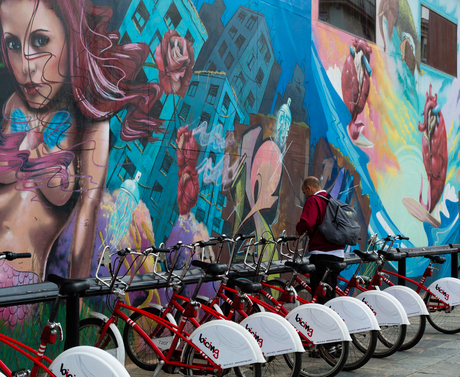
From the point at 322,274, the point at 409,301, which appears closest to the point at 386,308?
the point at 409,301

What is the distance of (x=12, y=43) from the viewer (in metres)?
5.22

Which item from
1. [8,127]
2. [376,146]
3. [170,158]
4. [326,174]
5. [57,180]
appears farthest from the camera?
[376,146]

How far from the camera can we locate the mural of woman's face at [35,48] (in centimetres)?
521

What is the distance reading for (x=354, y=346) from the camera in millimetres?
5480

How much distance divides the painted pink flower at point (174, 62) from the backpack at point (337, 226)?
86.7 inches

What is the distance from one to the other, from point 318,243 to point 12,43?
3.50 m

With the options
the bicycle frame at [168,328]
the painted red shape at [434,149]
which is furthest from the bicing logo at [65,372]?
the painted red shape at [434,149]

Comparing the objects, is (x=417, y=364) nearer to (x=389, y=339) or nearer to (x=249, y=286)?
(x=389, y=339)

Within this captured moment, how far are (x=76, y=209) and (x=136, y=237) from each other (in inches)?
32.9

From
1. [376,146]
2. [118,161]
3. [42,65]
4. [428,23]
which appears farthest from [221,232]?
[428,23]

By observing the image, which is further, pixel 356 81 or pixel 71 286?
pixel 356 81

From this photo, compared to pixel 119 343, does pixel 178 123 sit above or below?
above

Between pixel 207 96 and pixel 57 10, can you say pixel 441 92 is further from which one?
pixel 57 10

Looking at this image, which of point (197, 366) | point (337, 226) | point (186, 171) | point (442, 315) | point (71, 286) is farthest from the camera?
point (442, 315)
